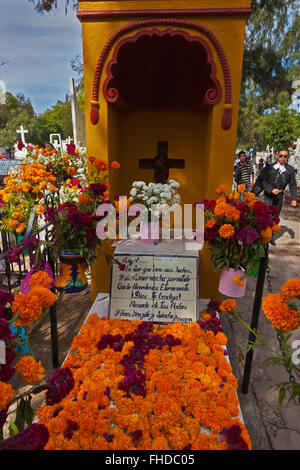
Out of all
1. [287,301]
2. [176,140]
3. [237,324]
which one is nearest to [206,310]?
[237,324]

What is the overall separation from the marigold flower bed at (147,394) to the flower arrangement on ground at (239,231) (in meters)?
0.74

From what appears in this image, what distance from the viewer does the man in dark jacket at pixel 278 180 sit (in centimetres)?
581

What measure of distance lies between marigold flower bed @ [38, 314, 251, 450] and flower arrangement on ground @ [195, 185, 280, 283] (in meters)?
0.74

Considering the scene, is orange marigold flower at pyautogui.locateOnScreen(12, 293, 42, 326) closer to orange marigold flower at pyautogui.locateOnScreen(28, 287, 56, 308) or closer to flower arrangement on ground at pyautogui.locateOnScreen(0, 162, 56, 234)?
orange marigold flower at pyautogui.locateOnScreen(28, 287, 56, 308)

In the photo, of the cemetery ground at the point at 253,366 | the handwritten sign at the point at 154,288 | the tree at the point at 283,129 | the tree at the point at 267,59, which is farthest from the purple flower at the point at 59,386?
the tree at the point at 283,129

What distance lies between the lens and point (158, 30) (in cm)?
289

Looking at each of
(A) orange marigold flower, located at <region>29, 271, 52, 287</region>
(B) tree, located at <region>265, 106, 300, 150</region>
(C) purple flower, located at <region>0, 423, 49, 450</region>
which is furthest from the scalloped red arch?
(B) tree, located at <region>265, 106, 300, 150</region>

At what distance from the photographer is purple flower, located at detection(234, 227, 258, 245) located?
2234 millimetres

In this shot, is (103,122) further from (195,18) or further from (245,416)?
(245,416)

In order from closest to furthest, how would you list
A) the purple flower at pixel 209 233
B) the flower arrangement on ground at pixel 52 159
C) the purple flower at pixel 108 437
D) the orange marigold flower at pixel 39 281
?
the orange marigold flower at pixel 39 281 < the purple flower at pixel 108 437 < the purple flower at pixel 209 233 < the flower arrangement on ground at pixel 52 159

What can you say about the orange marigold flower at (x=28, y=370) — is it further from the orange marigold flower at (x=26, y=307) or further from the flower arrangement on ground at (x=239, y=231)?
the flower arrangement on ground at (x=239, y=231)

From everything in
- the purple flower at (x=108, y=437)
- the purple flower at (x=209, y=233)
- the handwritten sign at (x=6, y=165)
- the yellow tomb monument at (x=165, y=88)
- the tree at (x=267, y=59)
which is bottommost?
the purple flower at (x=108, y=437)

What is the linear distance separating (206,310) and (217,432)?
1.38 metres

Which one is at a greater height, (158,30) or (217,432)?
(158,30)
